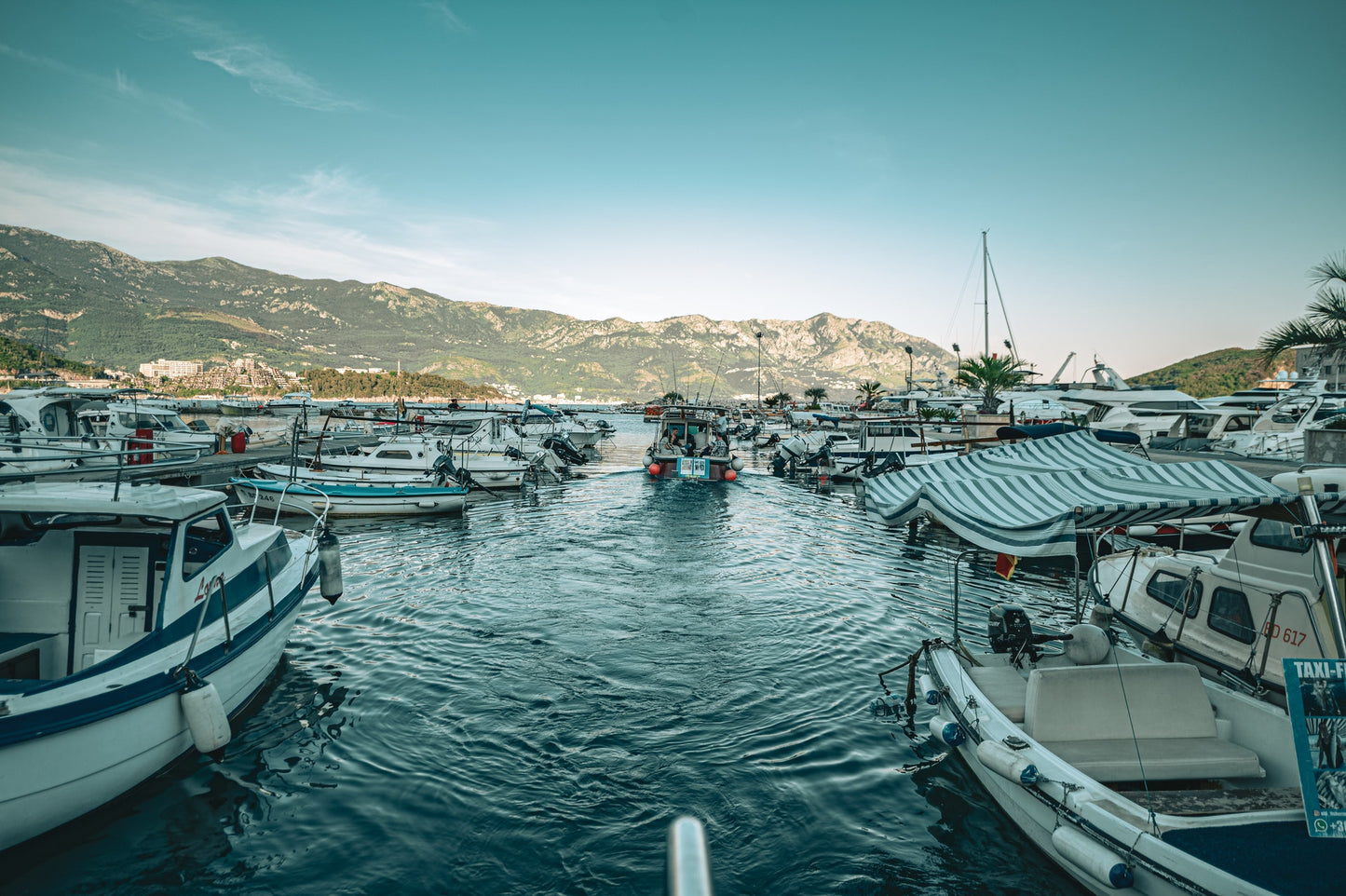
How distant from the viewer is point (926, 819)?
697cm

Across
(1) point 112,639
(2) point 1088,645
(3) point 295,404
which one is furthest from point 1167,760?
(3) point 295,404

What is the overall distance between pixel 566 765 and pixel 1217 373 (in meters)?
116

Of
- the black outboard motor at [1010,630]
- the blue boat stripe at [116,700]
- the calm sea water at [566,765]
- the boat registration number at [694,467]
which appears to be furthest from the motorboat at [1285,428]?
the blue boat stripe at [116,700]

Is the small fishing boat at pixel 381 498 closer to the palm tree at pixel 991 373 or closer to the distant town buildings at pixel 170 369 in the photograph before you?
the palm tree at pixel 991 373

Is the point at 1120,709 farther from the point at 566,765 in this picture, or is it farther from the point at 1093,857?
the point at 566,765

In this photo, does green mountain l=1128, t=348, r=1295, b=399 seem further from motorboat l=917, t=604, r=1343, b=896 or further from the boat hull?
the boat hull

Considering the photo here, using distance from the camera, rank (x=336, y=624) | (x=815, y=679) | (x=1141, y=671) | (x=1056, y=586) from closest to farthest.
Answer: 1. (x=1141, y=671)
2. (x=815, y=679)
3. (x=336, y=624)
4. (x=1056, y=586)

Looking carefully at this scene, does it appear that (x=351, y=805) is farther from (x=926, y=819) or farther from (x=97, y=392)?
(x=97, y=392)

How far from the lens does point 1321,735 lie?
14.5 ft

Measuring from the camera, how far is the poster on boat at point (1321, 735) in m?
4.38

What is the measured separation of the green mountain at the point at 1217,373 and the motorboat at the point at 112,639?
304 ft

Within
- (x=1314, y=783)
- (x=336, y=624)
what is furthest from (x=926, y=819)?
(x=336, y=624)

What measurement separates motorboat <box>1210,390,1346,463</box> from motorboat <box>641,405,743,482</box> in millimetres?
22044

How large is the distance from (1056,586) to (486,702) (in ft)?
46.1
